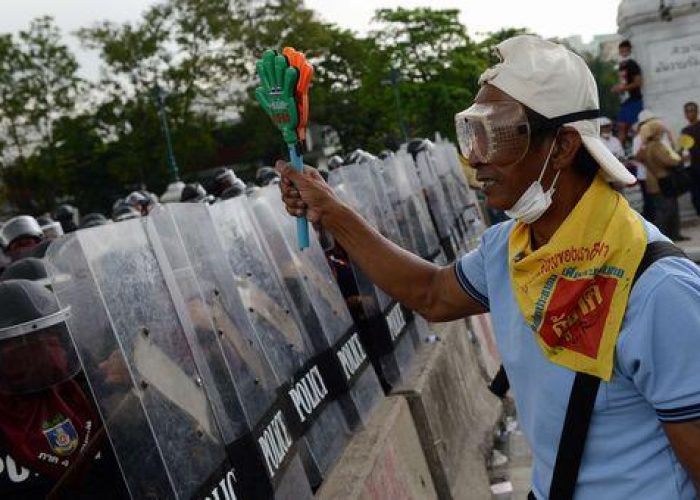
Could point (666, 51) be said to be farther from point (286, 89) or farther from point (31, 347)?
point (31, 347)

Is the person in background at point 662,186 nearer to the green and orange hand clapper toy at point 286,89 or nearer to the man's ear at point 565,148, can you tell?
the green and orange hand clapper toy at point 286,89

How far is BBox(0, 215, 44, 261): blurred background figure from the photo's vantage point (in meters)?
8.65

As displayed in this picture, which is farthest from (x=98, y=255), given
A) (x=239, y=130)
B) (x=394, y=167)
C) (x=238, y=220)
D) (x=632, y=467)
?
(x=239, y=130)

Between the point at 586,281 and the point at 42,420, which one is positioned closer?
the point at 586,281

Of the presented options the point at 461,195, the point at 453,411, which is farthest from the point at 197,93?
the point at 453,411

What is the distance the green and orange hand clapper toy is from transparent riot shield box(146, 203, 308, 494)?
2.07 feet

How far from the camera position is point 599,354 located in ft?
5.56

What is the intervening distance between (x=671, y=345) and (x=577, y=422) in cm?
31

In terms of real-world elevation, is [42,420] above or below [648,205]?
above

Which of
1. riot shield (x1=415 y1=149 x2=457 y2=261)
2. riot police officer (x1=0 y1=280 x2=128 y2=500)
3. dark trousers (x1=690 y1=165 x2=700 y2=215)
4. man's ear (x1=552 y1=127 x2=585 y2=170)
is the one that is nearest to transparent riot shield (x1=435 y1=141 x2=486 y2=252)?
riot shield (x1=415 y1=149 x2=457 y2=261)

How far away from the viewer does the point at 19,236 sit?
351 inches

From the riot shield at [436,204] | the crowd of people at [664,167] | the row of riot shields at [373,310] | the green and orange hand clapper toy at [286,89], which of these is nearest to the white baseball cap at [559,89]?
the green and orange hand clapper toy at [286,89]

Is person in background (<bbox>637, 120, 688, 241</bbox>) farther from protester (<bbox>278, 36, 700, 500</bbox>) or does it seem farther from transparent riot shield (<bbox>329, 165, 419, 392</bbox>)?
protester (<bbox>278, 36, 700, 500</bbox>)

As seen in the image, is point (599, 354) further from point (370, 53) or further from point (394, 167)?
point (370, 53)
